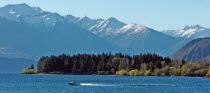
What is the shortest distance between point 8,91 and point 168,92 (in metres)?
50.7

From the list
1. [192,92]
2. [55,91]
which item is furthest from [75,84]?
[192,92]

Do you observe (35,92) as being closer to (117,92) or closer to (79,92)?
(79,92)

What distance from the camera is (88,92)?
157 meters

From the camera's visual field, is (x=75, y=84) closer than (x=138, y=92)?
No

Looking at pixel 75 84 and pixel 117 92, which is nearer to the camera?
pixel 117 92

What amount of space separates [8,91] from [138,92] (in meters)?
41.2

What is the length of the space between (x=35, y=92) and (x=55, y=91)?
6.76 m

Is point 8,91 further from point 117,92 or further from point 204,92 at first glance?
point 204,92

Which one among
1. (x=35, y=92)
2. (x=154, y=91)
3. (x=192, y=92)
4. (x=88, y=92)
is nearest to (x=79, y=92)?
(x=88, y=92)

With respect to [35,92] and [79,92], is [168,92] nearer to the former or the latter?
[79,92]

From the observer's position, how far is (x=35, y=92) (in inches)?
6196

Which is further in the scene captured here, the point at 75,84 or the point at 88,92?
the point at 75,84

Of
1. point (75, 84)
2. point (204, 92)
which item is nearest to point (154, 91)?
point (204, 92)

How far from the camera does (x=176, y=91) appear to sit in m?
166
